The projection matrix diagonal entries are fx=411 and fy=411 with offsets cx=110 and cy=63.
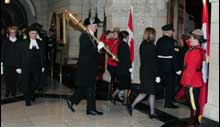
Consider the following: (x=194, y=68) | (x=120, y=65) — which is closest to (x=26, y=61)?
(x=120, y=65)

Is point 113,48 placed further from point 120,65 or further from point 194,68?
point 194,68

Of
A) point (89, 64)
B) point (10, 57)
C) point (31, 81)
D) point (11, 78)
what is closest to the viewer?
point (89, 64)

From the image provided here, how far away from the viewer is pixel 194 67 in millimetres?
6305

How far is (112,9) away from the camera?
10.5m

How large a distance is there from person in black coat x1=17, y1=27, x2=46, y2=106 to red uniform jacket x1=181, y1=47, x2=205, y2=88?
11.3 feet

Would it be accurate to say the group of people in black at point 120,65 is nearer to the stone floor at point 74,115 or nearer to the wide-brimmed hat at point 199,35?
the wide-brimmed hat at point 199,35

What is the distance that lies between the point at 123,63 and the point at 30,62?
1.90 m

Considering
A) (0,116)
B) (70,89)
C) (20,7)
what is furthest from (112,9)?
(20,7)

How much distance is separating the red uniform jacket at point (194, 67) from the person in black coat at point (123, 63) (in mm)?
1959

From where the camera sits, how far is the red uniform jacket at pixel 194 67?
6.27m

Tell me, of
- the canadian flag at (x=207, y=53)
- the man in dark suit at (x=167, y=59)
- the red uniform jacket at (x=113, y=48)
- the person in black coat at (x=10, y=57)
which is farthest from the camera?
the person in black coat at (x=10, y=57)

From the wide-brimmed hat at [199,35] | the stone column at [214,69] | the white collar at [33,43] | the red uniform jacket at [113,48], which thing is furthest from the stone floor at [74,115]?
the wide-brimmed hat at [199,35]

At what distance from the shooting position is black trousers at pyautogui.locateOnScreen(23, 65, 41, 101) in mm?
8375

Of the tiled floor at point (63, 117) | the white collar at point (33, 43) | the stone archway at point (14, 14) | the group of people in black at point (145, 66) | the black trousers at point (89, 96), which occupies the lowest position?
the tiled floor at point (63, 117)
